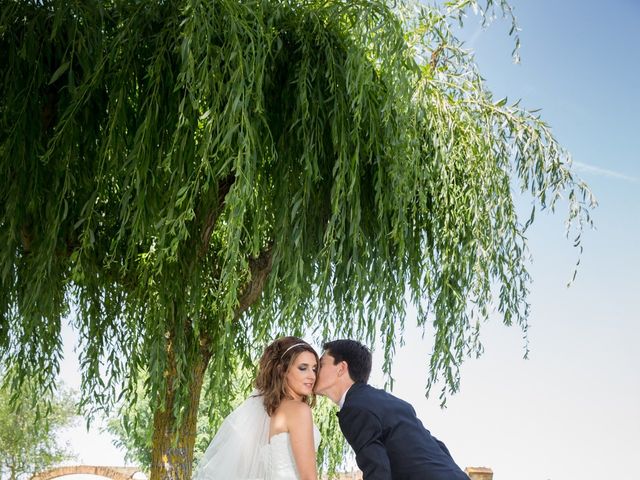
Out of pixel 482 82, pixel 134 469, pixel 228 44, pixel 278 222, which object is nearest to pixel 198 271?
pixel 278 222

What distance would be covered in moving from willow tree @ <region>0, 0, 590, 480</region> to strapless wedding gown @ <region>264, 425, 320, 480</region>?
3.21 ft

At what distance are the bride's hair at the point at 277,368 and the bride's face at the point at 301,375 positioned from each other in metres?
0.01

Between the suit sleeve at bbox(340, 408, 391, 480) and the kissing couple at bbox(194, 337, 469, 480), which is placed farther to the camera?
the kissing couple at bbox(194, 337, 469, 480)

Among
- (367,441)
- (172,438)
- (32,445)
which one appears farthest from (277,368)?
(32,445)

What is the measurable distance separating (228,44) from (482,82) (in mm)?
2153

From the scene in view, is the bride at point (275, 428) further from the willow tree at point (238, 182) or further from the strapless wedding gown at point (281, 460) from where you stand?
the willow tree at point (238, 182)

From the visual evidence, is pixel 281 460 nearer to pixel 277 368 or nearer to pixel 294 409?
pixel 294 409

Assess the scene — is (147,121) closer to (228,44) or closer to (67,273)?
(228,44)

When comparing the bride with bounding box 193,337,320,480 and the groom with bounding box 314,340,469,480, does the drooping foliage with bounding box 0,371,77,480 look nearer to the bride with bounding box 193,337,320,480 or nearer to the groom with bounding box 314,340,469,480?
the bride with bounding box 193,337,320,480

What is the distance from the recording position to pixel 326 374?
10.8 ft

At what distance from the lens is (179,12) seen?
15.1 feet

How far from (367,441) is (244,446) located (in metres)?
0.67

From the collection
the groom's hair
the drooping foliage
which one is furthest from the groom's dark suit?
the drooping foliage

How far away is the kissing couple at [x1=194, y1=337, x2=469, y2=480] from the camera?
3.01 meters
